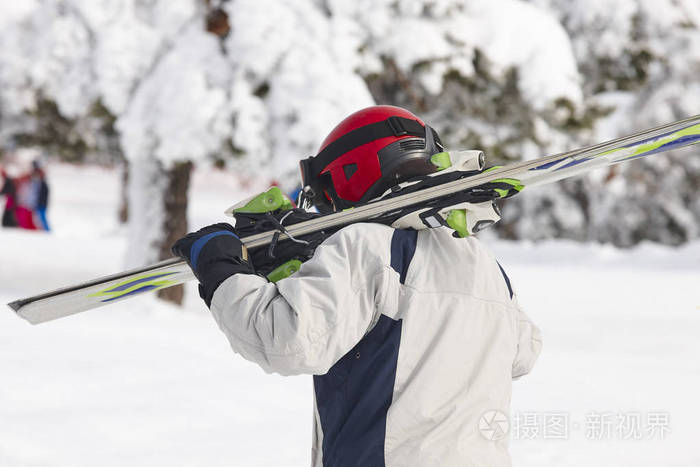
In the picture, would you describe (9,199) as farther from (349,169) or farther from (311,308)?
(311,308)

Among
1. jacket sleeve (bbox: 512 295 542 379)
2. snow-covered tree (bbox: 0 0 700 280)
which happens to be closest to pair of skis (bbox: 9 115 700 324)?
jacket sleeve (bbox: 512 295 542 379)

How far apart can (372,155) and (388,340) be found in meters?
0.52

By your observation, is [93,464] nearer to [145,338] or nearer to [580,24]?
[145,338]

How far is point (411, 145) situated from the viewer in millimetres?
1945

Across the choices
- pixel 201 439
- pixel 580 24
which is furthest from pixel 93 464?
pixel 580 24

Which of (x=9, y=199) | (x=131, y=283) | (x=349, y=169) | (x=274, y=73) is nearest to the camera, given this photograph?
(x=349, y=169)

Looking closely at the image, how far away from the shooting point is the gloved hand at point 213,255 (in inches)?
66.0

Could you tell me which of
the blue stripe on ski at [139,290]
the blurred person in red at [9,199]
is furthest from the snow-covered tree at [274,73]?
the blurred person in red at [9,199]

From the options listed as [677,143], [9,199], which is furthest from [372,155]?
[9,199]

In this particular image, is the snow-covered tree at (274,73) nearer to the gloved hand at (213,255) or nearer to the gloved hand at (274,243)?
the gloved hand at (274,243)

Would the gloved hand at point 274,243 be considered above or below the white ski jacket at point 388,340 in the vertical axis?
above

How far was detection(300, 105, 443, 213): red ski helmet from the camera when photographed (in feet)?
6.31

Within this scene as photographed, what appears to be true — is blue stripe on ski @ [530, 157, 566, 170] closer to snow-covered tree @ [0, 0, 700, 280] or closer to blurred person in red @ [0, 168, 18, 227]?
snow-covered tree @ [0, 0, 700, 280]

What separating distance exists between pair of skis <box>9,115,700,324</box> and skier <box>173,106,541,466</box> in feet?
0.58
